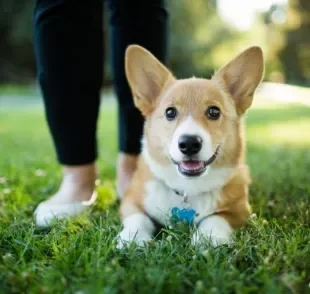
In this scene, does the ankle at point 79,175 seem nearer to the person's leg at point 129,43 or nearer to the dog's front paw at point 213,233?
the person's leg at point 129,43

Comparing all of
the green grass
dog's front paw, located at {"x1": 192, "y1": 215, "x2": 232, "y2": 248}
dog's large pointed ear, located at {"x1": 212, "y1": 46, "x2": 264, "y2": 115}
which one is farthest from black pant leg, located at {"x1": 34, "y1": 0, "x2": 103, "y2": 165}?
dog's front paw, located at {"x1": 192, "y1": 215, "x2": 232, "y2": 248}

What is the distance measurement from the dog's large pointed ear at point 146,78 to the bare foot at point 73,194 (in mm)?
414

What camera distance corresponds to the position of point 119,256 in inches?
56.5

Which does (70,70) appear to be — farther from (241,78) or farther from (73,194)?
(241,78)

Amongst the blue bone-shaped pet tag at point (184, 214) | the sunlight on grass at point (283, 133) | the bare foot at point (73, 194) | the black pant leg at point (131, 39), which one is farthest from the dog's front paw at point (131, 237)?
the sunlight on grass at point (283, 133)

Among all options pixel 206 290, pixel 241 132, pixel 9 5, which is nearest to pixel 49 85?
pixel 241 132

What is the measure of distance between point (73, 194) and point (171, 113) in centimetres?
61

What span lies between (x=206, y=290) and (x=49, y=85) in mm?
1294

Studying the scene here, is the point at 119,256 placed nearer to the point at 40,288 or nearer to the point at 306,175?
the point at 40,288

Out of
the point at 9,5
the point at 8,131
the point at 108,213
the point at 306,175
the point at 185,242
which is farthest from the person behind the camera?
the point at 9,5

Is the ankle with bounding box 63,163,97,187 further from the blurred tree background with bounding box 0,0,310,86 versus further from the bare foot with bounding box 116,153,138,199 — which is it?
the blurred tree background with bounding box 0,0,310,86

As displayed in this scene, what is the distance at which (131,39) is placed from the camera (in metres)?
2.41

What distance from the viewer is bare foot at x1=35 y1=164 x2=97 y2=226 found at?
6.81ft

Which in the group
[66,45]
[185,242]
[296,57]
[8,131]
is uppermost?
[66,45]
